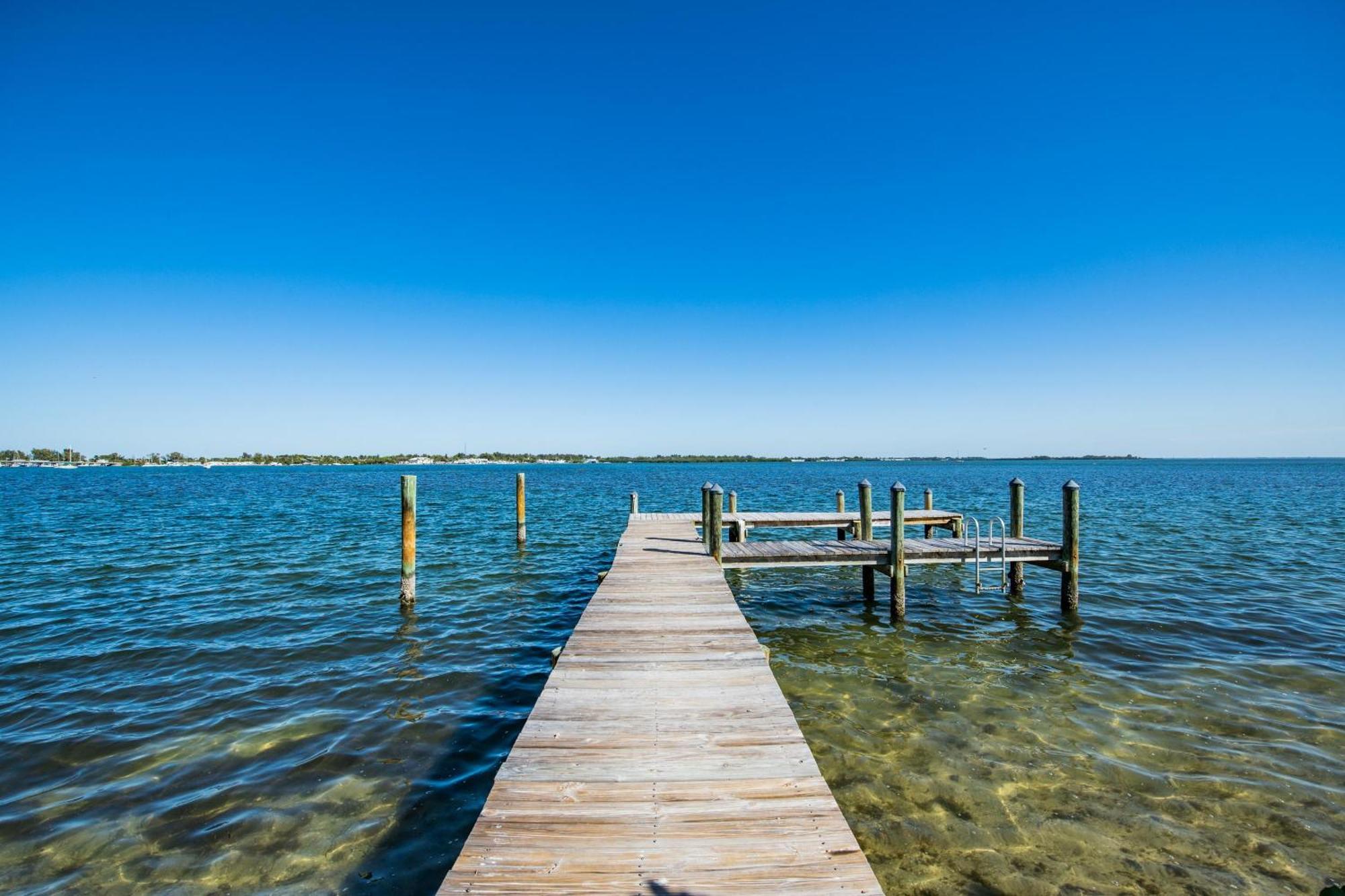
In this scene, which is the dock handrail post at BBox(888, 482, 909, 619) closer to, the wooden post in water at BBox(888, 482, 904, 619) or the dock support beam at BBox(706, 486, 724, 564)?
the wooden post in water at BBox(888, 482, 904, 619)

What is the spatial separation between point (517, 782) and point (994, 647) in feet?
30.5

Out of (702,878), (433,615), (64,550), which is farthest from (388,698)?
(64,550)

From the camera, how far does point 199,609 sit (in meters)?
12.4

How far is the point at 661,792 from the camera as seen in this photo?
3.98 metres

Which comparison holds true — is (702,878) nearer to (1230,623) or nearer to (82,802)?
(82,802)

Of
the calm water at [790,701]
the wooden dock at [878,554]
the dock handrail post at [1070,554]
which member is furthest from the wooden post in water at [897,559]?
the dock handrail post at [1070,554]

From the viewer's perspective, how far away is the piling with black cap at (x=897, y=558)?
12.1 m

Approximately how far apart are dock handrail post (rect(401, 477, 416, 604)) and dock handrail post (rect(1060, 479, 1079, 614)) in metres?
14.3

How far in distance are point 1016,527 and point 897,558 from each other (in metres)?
4.27

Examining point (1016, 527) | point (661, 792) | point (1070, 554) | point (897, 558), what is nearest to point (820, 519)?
point (1016, 527)

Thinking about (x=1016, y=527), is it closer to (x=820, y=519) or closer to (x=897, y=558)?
(x=897, y=558)

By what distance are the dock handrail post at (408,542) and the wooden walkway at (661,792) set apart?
24.3 feet

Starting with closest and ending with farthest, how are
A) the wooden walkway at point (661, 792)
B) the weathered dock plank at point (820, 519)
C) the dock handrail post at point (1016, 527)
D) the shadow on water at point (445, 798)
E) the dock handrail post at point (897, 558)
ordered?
the wooden walkway at point (661, 792) → the shadow on water at point (445, 798) → the dock handrail post at point (897, 558) → the dock handrail post at point (1016, 527) → the weathered dock plank at point (820, 519)

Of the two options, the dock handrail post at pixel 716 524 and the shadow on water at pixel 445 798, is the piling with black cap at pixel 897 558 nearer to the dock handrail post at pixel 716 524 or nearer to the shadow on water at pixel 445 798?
the dock handrail post at pixel 716 524
